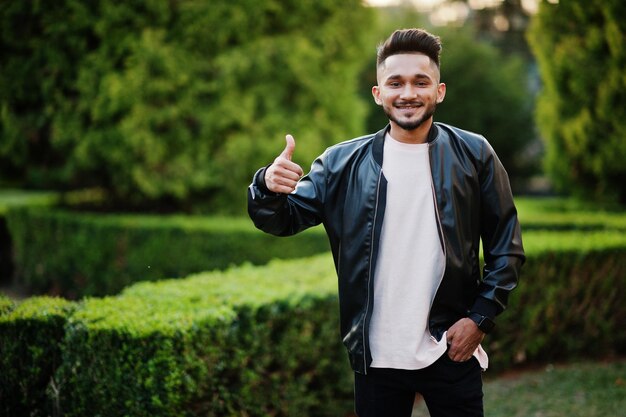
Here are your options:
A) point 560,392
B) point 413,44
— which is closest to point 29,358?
point 413,44

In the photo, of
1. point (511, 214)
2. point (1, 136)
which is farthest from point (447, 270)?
point (1, 136)

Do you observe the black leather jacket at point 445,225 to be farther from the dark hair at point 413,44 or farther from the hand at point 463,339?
the dark hair at point 413,44

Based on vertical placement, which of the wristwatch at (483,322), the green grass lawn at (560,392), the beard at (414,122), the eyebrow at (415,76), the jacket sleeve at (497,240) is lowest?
the green grass lawn at (560,392)

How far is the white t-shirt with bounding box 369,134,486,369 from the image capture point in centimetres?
252

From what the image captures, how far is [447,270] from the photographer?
2523mm

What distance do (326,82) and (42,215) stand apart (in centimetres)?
541

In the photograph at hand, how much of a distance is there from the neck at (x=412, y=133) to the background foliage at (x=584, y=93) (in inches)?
315

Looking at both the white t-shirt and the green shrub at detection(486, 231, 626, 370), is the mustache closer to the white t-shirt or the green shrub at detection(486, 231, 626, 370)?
the white t-shirt

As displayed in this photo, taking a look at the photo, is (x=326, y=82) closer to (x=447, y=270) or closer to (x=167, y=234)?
(x=167, y=234)

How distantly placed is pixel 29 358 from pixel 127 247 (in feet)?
18.7

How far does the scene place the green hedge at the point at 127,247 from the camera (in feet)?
28.8

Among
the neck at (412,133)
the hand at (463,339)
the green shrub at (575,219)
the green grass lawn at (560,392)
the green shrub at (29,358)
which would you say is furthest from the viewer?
the green shrub at (575,219)

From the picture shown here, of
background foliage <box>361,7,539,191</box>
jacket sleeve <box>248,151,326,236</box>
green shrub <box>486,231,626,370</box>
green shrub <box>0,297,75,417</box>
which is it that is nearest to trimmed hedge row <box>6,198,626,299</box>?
green shrub <box>486,231,626,370</box>

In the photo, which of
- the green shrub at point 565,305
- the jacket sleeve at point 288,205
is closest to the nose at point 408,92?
the jacket sleeve at point 288,205
